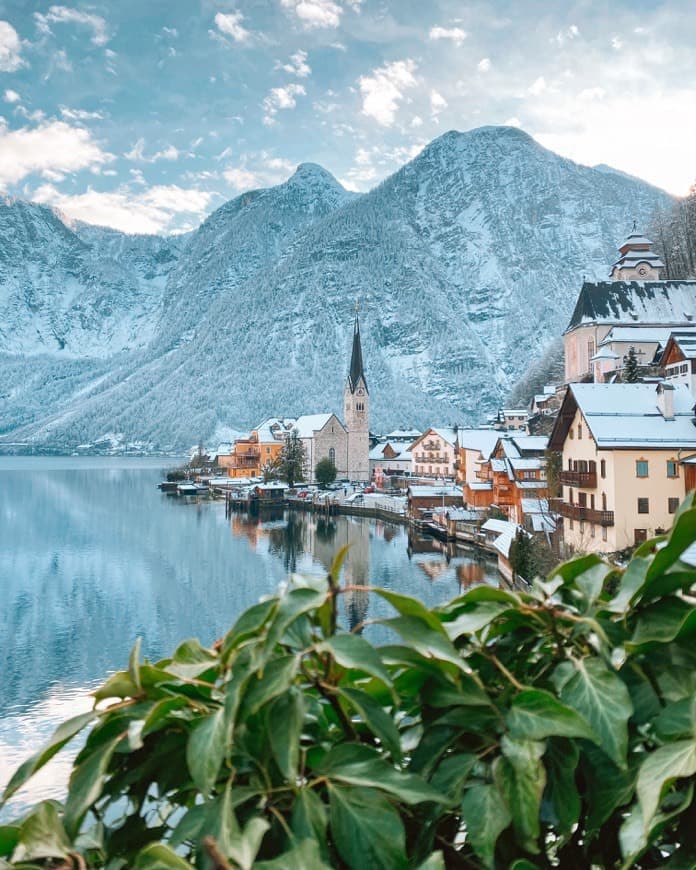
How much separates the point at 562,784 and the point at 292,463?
67200 millimetres

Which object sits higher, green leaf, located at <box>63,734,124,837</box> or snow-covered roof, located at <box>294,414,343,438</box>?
snow-covered roof, located at <box>294,414,343,438</box>

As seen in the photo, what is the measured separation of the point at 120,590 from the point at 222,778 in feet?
89.9

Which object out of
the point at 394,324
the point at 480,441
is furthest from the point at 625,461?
the point at 394,324

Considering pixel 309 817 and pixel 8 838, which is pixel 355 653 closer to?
pixel 309 817

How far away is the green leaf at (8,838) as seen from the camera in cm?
65

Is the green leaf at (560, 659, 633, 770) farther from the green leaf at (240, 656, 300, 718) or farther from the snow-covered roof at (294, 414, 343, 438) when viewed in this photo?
the snow-covered roof at (294, 414, 343, 438)

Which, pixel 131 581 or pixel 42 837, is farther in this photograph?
pixel 131 581

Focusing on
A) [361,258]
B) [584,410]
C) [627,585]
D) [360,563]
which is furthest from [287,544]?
[361,258]

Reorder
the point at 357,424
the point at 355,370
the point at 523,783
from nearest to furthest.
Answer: the point at 523,783 < the point at 357,424 < the point at 355,370

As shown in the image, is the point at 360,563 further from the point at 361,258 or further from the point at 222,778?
the point at 361,258

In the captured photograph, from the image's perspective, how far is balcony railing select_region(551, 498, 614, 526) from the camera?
58.5 feet

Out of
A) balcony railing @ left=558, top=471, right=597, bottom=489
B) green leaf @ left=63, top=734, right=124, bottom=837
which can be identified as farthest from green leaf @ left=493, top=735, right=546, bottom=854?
balcony railing @ left=558, top=471, right=597, bottom=489

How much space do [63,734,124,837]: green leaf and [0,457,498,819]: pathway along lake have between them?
7307 millimetres

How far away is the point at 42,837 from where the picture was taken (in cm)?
64
